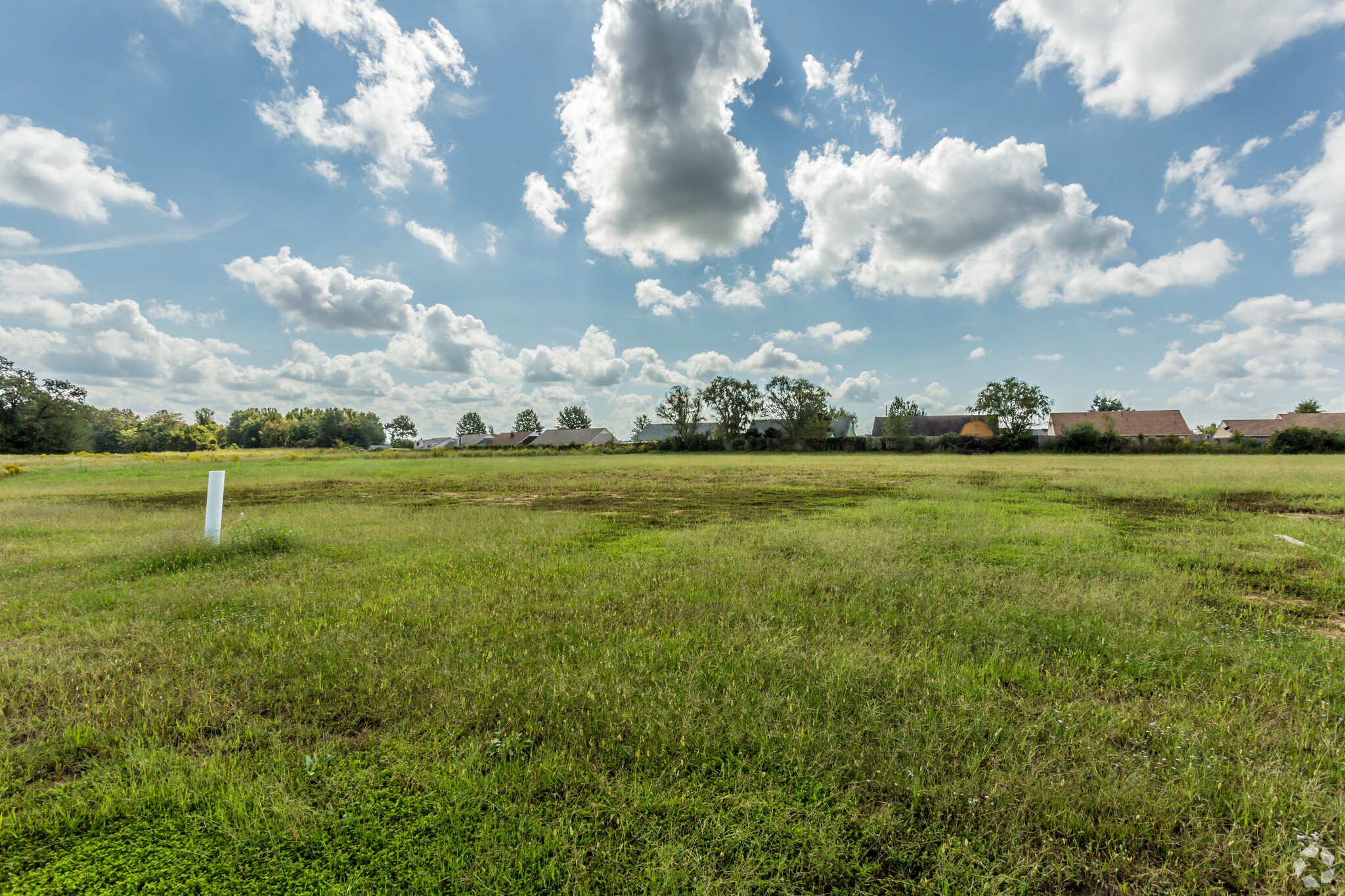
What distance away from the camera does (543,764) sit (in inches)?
125

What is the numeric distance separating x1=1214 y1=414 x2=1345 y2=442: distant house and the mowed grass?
92.9 metres

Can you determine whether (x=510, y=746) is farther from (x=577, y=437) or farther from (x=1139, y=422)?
(x=577, y=437)

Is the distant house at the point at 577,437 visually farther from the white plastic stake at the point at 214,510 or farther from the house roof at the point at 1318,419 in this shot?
the house roof at the point at 1318,419

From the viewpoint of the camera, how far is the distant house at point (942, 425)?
87125 mm

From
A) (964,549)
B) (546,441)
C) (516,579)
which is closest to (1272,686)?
(964,549)

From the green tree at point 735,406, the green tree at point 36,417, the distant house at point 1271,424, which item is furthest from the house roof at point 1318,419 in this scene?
the green tree at point 36,417

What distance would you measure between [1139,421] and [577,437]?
10766 cm

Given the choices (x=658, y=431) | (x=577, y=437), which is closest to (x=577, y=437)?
(x=577, y=437)

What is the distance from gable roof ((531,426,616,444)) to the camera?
11762 centimetres

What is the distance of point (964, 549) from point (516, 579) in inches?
319

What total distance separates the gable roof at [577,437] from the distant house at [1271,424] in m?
107

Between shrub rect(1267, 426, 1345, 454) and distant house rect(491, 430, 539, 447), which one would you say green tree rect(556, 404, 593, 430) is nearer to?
distant house rect(491, 430, 539, 447)

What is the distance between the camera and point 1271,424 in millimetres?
91438

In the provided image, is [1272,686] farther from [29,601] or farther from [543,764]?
[29,601]
